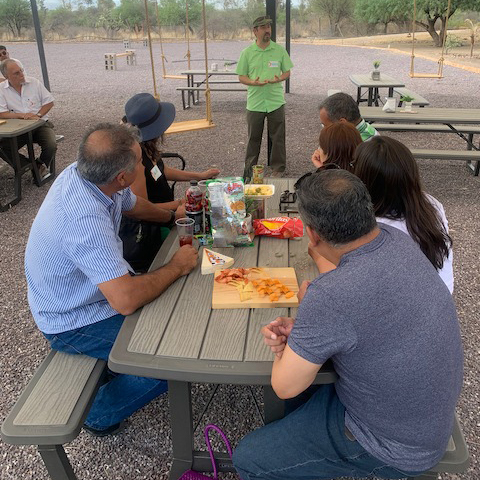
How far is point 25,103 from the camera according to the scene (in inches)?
214

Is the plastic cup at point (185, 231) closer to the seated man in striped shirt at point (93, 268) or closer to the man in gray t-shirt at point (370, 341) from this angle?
the seated man in striped shirt at point (93, 268)

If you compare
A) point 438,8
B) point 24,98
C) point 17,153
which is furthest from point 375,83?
point 438,8

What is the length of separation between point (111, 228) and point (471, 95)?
382 inches

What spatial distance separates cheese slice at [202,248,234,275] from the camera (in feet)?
6.38

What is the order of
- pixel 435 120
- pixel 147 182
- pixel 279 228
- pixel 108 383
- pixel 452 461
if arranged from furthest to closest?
pixel 435 120, pixel 147 182, pixel 279 228, pixel 108 383, pixel 452 461

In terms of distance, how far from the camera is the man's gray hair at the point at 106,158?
1.83 meters

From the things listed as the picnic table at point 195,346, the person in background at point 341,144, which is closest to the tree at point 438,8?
the person in background at point 341,144

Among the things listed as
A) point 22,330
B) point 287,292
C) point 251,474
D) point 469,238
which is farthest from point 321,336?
point 469,238

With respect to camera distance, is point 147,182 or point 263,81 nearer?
point 147,182

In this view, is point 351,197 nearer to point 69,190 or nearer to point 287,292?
point 287,292

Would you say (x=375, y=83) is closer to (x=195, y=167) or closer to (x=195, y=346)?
(x=195, y=167)

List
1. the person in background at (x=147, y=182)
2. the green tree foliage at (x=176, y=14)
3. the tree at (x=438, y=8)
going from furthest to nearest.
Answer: the green tree foliage at (x=176, y=14)
the tree at (x=438, y=8)
the person in background at (x=147, y=182)

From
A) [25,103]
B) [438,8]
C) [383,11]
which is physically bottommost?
[25,103]

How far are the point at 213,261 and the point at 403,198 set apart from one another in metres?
0.79
